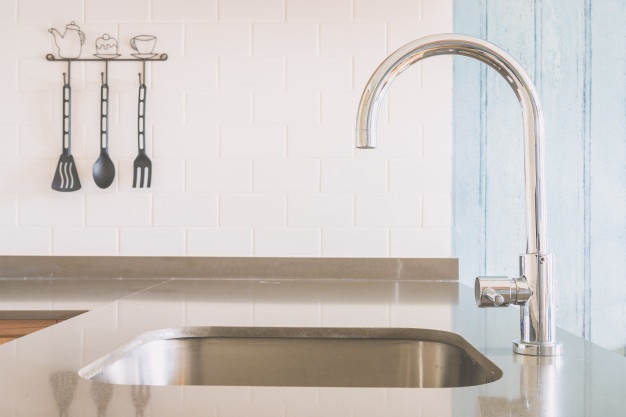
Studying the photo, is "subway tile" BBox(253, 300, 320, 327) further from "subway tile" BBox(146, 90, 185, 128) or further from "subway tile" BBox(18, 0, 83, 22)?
"subway tile" BBox(18, 0, 83, 22)

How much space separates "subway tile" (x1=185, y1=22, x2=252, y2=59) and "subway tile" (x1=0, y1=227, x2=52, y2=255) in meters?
0.67

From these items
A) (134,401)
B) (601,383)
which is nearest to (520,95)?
(601,383)

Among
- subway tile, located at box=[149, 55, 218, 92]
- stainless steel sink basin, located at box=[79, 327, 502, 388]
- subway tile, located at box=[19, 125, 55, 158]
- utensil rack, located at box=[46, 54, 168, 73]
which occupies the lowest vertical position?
stainless steel sink basin, located at box=[79, 327, 502, 388]

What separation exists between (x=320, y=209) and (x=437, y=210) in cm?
33

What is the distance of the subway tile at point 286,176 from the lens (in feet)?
5.45

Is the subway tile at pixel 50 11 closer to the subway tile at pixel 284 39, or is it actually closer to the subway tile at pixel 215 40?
the subway tile at pixel 215 40

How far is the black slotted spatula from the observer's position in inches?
64.8

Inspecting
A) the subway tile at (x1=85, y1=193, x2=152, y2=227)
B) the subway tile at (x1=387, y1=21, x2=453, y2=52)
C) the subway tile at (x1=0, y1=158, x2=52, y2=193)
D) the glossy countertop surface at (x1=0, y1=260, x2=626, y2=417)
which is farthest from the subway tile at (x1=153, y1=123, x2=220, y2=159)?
the subway tile at (x1=387, y1=21, x2=453, y2=52)

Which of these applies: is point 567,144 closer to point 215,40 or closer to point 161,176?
point 215,40

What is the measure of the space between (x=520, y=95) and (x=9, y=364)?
2.31 feet

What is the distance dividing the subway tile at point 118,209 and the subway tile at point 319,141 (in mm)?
443

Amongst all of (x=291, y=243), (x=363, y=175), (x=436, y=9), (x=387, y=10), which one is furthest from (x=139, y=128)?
(x=436, y=9)

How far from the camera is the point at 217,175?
1670 millimetres

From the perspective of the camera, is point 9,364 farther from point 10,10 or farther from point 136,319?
point 10,10
